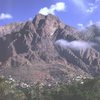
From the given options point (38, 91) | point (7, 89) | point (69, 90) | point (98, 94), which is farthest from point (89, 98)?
point (38, 91)

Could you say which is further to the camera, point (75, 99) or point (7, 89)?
point (75, 99)

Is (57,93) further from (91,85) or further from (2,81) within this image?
(2,81)

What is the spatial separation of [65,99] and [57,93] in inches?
343

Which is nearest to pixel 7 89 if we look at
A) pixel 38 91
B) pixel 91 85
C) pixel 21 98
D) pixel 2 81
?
pixel 2 81

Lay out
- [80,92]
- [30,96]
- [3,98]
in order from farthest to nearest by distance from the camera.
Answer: [30,96]
[80,92]
[3,98]

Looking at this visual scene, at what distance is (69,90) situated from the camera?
110 meters

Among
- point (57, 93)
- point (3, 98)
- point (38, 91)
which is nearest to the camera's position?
point (3, 98)

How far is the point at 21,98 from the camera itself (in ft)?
317

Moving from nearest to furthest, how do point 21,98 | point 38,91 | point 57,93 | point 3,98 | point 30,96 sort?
point 3,98 → point 21,98 → point 57,93 → point 30,96 → point 38,91

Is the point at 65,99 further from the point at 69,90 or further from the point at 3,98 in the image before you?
the point at 3,98

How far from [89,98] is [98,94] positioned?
3534 millimetres

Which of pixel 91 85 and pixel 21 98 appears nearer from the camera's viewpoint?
pixel 21 98

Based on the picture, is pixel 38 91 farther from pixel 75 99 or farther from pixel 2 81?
pixel 2 81

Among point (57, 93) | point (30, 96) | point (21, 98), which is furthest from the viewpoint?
point (30, 96)
